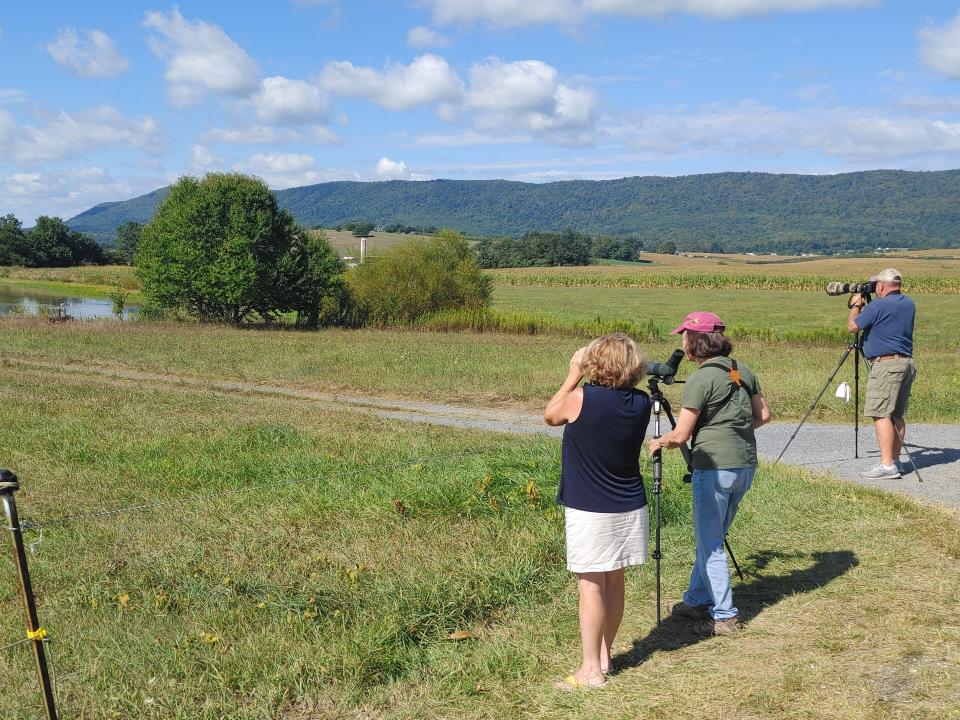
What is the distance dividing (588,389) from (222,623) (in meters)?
2.67

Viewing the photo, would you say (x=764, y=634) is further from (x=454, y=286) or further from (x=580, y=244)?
(x=580, y=244)

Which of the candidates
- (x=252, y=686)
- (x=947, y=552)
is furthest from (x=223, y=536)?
(x=947, y=552)

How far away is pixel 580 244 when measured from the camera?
143125 millimetres

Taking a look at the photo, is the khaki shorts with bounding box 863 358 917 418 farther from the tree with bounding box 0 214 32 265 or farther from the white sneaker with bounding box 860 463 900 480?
the tree with bounding box 0 214 32 265

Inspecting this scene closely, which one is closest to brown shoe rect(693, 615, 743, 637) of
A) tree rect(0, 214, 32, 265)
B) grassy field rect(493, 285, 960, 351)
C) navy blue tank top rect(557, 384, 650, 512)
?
navy blue tank top rect(557, 384, 650, 512)

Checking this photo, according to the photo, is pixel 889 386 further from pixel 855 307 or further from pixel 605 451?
pixel 605 451

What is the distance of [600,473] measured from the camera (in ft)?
14.1

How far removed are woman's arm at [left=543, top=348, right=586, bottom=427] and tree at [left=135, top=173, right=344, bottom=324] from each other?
28552mm

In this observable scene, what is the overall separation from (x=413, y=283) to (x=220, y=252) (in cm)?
729

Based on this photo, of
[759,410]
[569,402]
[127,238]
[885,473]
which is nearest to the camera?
[569,402]

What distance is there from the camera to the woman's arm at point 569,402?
4258mm

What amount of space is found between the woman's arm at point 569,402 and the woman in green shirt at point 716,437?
0.89 m

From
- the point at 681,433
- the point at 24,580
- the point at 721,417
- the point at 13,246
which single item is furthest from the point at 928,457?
the point at 13,246

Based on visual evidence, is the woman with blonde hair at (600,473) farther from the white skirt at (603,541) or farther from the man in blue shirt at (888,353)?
the man in blue shirt at (888,353)
